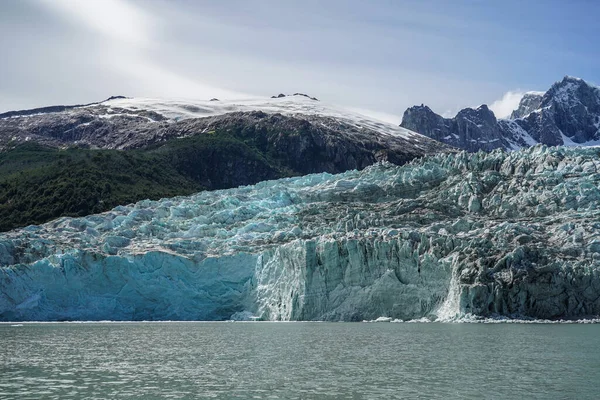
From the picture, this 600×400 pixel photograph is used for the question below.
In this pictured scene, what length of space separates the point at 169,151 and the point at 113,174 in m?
28.3

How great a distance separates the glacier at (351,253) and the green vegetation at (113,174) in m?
27.2

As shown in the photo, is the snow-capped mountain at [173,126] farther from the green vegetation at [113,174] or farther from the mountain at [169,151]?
the green vegetation at [113,174]

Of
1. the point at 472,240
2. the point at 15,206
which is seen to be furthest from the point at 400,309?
the point at 15,206

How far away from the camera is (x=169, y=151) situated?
13838cm

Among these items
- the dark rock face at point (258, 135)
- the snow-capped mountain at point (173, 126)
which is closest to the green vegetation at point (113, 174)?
the dark rock face at point (258, 135)

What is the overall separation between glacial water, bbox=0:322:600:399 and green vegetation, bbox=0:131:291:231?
165 ft

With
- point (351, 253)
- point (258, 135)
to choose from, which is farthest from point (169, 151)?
point (351, 253)

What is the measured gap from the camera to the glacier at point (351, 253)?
173 feet

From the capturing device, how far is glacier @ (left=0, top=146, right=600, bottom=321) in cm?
5259

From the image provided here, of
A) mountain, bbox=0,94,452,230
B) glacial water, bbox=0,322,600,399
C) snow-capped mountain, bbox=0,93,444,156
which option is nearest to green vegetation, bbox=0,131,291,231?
mountain, bbox=0,94,452,230

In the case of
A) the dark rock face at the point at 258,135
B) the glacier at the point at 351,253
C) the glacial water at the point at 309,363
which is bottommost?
the glacial water at the point at 309,363

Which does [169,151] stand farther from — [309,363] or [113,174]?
[309,363]

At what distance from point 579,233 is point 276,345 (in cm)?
2759

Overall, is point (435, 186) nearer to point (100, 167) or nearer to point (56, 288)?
point (56, 288)
